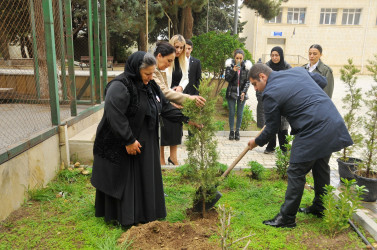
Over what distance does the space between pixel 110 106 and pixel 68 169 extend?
93.3 inches

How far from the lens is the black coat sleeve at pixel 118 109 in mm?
2900

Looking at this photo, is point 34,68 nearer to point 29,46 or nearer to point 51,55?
point 29,46

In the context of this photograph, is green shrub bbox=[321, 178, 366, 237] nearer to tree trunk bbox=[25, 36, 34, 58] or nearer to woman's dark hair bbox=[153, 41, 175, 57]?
woman's dark hair bbox=[153, 41, 175, 57]

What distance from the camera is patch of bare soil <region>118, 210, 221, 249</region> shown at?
284 cm

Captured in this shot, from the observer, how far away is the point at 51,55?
15.0ft

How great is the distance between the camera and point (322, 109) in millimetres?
3203

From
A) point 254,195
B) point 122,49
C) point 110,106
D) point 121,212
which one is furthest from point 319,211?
point 122,49

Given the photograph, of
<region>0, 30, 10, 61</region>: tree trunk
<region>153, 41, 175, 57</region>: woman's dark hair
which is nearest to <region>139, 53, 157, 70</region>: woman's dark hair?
<region>153, 41, 175, 57</region>: woman's dark hair

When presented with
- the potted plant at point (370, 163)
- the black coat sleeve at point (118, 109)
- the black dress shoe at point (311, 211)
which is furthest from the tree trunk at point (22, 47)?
the potted plant at point (370, 163)

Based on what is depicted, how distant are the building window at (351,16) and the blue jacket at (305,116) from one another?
130 ft

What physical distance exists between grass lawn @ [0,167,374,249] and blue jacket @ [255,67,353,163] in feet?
2.71

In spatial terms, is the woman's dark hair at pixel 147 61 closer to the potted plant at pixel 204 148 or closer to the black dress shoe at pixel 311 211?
the potted plant at pixel 204 148

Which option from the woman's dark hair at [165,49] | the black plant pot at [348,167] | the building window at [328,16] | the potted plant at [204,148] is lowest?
the black plant pot at [348,167]

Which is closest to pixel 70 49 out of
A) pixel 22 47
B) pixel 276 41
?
pixel 22 47
